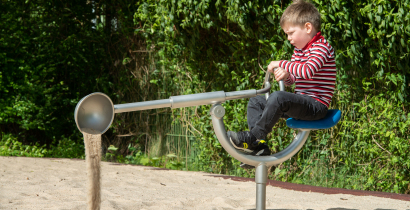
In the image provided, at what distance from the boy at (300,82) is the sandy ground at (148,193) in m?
1.09

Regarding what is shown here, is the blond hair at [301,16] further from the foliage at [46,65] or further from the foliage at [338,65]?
the foliage at [46,65]

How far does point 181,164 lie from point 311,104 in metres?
3.50

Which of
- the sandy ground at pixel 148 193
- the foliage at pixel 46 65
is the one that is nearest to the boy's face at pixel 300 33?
the sandy ground at pixel 148 193

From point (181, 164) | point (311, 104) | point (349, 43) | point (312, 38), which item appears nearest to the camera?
point (311, 104)

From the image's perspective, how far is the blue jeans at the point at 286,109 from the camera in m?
1.99

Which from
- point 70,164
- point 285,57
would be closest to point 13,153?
point 70,164

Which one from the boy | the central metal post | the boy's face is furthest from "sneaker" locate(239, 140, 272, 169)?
the boy's face

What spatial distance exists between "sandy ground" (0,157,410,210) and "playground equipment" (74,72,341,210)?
1.11 m

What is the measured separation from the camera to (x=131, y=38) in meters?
5.95

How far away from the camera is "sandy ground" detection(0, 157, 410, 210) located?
3039 mm

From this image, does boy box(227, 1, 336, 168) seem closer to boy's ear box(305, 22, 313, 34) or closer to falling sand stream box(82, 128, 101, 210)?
boy's ear box(305, 22, 313, 34)

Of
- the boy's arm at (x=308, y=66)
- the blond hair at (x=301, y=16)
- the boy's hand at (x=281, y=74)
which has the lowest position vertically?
the boy's hand at (x=281, y=74)

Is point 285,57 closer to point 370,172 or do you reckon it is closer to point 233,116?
point 233,116

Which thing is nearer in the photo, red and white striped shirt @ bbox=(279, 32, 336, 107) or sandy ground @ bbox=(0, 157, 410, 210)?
red and white striped shirt @ bbox=(279, 32, 336, 107)
